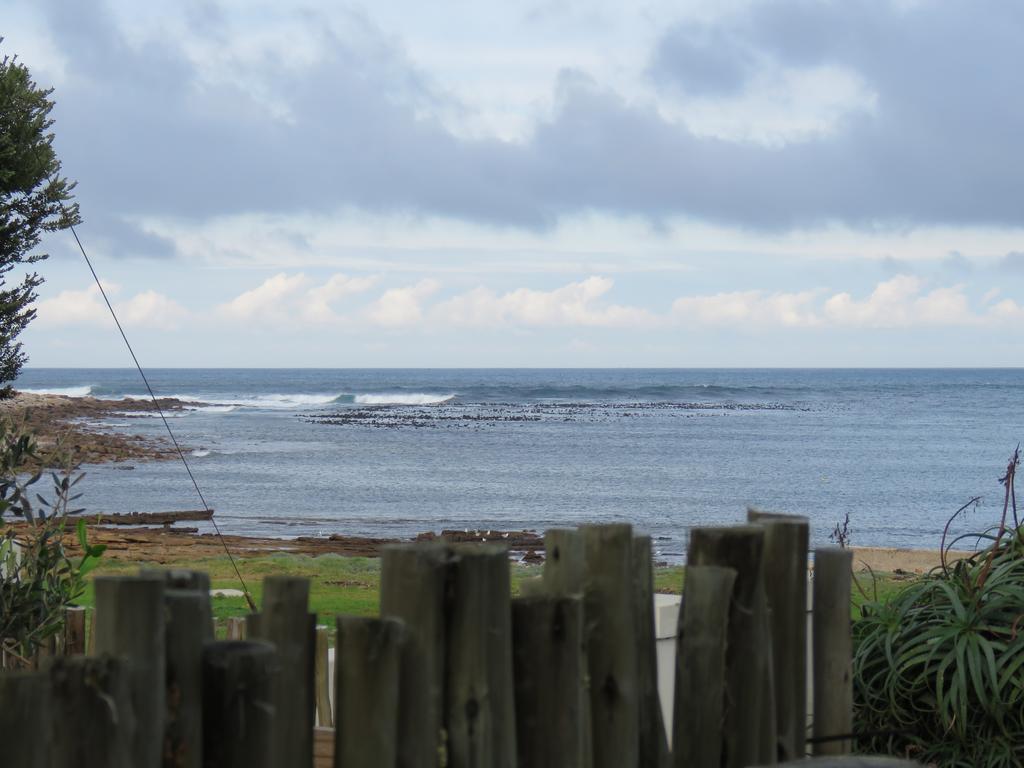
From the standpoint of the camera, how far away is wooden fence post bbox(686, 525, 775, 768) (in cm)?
293

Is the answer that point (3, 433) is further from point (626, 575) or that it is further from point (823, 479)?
point (823, 479)

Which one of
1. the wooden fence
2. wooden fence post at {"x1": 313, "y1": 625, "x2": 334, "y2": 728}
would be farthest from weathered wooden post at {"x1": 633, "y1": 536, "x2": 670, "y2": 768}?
wooden fence post at {"x1": 313, "y1": 625, "x2": 334, "y2": 728}

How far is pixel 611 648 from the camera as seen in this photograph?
2.82 m

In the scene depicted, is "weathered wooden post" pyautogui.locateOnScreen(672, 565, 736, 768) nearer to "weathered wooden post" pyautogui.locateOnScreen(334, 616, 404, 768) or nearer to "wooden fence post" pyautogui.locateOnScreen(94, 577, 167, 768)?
"weathered wooden post" pyautogui.locateOnScreen(334, 616, 404, 768)

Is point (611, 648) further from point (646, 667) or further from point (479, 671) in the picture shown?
point (479, 671)

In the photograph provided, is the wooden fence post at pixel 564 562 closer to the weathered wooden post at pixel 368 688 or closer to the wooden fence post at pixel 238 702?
the weathered wooden post at pixel 368 688

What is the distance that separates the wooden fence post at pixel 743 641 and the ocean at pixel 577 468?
2.04 m

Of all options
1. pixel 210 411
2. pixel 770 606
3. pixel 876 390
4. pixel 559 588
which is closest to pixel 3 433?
pixel 559 588

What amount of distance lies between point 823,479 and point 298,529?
710 inches

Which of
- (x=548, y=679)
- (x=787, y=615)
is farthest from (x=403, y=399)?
(x=548, y=679)

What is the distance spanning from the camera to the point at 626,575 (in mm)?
2840

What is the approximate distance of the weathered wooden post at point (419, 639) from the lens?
2439 millimetres

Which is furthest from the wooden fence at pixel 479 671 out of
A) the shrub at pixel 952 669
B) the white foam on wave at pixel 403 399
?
the white foam on wave at pixel 403 399

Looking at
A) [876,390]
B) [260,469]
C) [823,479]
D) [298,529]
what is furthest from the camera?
[876,390]
